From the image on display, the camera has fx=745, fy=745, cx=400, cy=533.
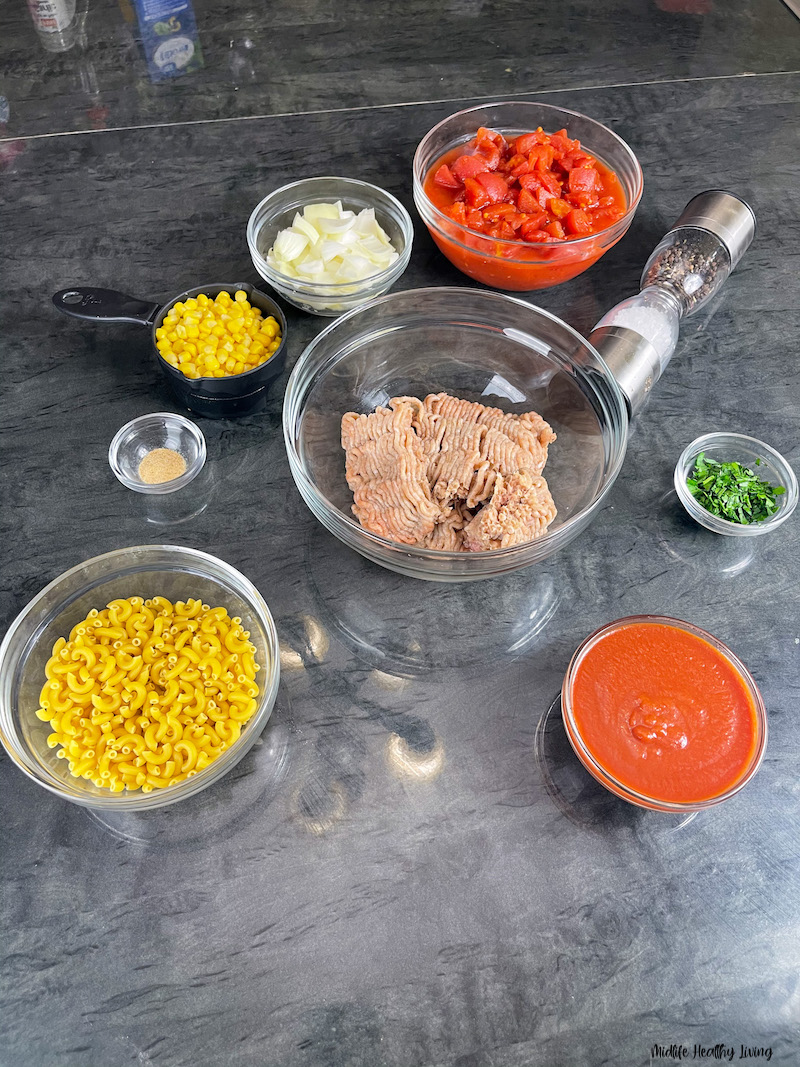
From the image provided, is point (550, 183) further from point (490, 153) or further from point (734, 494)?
point (734, 494)

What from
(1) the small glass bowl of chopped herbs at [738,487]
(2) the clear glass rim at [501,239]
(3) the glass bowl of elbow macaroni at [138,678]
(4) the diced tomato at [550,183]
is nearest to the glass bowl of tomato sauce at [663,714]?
(1) the small glass bowl of chopped herbs at [738,487]

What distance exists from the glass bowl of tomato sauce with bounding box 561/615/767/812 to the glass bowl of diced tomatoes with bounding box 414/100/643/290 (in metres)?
0.94

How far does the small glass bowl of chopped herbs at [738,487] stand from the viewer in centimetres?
161

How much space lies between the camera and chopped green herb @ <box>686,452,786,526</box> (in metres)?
1.63

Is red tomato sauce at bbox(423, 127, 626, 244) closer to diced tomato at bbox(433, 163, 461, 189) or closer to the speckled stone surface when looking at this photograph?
diced tomato at bbox(433, 163, 461, 189)

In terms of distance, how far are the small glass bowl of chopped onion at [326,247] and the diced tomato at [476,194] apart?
0.56 feet

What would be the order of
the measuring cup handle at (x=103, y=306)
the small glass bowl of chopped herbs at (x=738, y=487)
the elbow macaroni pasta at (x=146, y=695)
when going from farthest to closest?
1. the measuring cup handle at (x=103, y=306)
2. the small glass bowl of chopped herbs at (x=738, y=487)
3. the elbow macaroni pasta at (x=146, y=695)

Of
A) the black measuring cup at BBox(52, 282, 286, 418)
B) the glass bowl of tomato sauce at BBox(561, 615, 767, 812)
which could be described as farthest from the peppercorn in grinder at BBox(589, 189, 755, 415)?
the black measuring cup at BBox(52, 282, 286, 418)

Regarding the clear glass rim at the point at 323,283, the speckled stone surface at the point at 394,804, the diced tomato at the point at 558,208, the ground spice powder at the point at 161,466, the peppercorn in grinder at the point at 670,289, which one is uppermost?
the diced tomato at the point at 558,208

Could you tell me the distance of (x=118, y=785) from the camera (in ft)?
4.14

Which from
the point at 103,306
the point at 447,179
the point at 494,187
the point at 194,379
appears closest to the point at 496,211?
the point at 494,187

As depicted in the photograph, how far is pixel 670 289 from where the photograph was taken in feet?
6.19

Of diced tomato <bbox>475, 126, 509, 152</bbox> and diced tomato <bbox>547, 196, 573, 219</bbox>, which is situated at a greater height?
diced tomato <bbox>475, 126, 509, 152</bbox>

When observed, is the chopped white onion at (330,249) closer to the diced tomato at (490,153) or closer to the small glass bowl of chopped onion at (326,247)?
the small glass bowl of chopped onion at (326,247)
